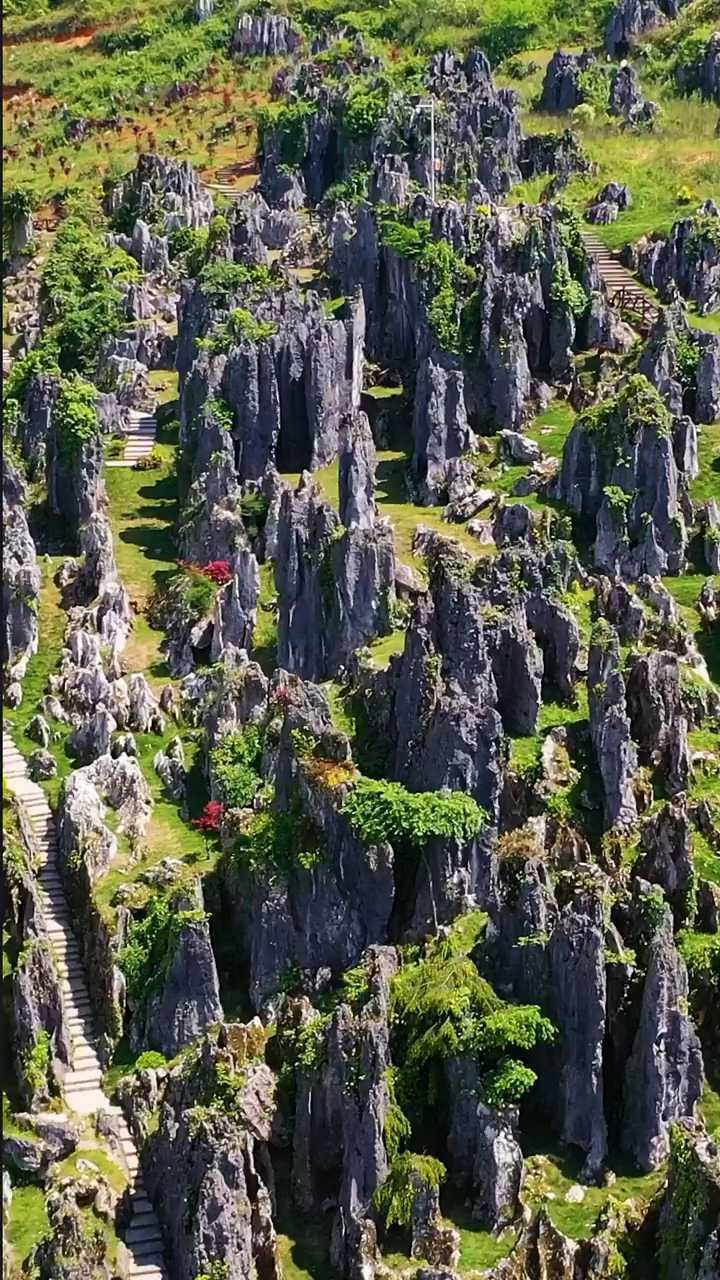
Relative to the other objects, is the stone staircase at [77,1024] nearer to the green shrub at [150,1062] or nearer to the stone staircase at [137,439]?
the green shrub at [150,1062]

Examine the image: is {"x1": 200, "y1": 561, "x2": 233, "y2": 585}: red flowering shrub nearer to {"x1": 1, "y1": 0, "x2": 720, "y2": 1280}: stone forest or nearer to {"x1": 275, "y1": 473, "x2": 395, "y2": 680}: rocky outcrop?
{"x1": 1, "y1": 0, "x2": 720, "y2": 1280}: stone forest

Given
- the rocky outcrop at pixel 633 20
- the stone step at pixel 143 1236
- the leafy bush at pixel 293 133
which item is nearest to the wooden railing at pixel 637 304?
the leafy bush at pixel 293 133

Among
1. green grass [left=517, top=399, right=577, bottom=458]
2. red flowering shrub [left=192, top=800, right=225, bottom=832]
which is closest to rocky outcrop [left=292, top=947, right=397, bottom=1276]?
red flowering shrub [left=192, top=800, right=225, bottom=832]

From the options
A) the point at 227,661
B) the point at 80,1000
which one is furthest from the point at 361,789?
the point at 227,661

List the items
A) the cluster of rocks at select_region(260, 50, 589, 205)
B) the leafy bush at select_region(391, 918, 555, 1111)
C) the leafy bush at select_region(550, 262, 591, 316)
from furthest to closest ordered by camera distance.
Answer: the cluster of rocks at select_region(260, 50, 589, 205)
the leafy bush at select_region(550, 262, 591, 316)
the leafy bush at select_region(391, 918, 555, 1111)

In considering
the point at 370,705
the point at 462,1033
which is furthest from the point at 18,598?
the point at 462,1033

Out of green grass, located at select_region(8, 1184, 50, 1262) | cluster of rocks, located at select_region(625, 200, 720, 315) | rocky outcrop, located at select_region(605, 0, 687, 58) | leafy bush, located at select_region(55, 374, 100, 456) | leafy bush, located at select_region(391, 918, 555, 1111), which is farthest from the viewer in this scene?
rocky outcrop, located at select_region(605, 0, 687, 58)

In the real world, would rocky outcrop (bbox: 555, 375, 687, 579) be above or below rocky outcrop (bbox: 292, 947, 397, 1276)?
above
